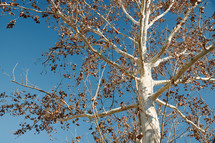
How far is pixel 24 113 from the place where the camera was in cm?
652

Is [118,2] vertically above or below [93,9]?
above

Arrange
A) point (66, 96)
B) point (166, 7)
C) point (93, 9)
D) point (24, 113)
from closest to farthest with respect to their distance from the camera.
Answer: point (66, 96) → point (24, 113) → point (93, 9) → point (166, 7)

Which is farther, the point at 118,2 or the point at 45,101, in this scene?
the point at 118,2

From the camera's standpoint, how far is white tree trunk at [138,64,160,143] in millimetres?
3930

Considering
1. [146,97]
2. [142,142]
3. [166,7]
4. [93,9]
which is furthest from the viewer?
[166,7]

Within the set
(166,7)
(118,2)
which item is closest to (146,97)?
(118,2)

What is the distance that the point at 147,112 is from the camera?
4.33 metres

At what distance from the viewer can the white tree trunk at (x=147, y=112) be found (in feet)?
12.9

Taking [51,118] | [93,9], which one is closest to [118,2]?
[93,9]

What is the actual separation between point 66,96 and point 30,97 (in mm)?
1624

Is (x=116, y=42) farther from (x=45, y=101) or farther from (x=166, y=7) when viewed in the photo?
(x=166, y=7)

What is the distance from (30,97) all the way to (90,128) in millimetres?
2839

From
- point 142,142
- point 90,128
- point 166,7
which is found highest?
point 166,7

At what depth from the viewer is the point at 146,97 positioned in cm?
469
